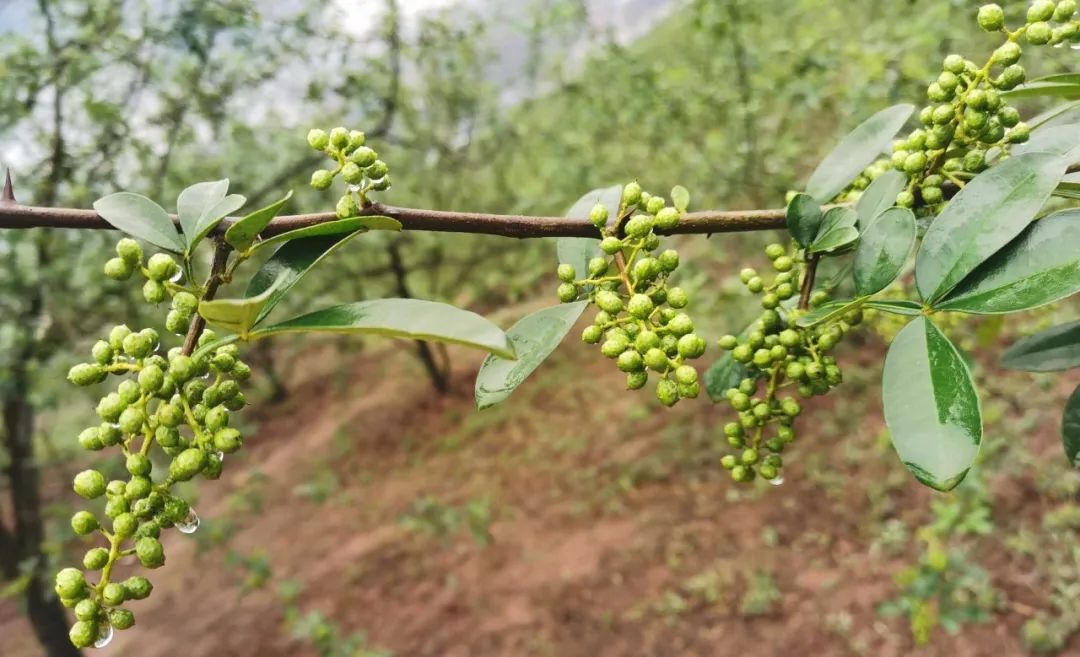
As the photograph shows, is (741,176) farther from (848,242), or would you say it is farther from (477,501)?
(848,242)

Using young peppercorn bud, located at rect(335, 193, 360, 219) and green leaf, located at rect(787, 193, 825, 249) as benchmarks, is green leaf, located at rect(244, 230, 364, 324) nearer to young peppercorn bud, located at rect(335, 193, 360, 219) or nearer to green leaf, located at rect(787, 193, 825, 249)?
young peppercorn bud, located at rect(335, 193, 360, 219)

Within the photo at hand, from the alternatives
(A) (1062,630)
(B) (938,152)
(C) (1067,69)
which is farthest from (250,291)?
(A) (1062,630)

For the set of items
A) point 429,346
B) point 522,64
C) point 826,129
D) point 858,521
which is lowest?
point 429,346

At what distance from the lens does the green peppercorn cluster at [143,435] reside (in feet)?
2.31

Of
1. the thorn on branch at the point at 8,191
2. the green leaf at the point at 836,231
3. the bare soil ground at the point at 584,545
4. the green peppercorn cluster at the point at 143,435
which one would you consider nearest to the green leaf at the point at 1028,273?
the green leaf at the point at 836,231

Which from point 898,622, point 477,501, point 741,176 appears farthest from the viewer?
point 477,501

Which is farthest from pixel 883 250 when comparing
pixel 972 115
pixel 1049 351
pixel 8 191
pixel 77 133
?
pixel 77 133

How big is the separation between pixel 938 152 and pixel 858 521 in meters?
3.37

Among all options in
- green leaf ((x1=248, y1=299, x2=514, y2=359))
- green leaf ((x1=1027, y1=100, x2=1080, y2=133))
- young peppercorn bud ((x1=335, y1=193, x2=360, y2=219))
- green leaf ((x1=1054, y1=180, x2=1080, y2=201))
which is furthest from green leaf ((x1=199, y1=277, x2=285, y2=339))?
green leaf ((x1=1027, y1=100, x2=1080, y2=133))

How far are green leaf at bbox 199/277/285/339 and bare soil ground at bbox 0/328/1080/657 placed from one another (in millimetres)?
3267

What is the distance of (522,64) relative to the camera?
5781mm

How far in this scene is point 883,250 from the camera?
90cm

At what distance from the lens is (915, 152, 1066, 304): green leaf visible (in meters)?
0.79

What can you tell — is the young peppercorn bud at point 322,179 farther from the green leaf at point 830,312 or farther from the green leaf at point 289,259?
the green leaf at point 830,312
